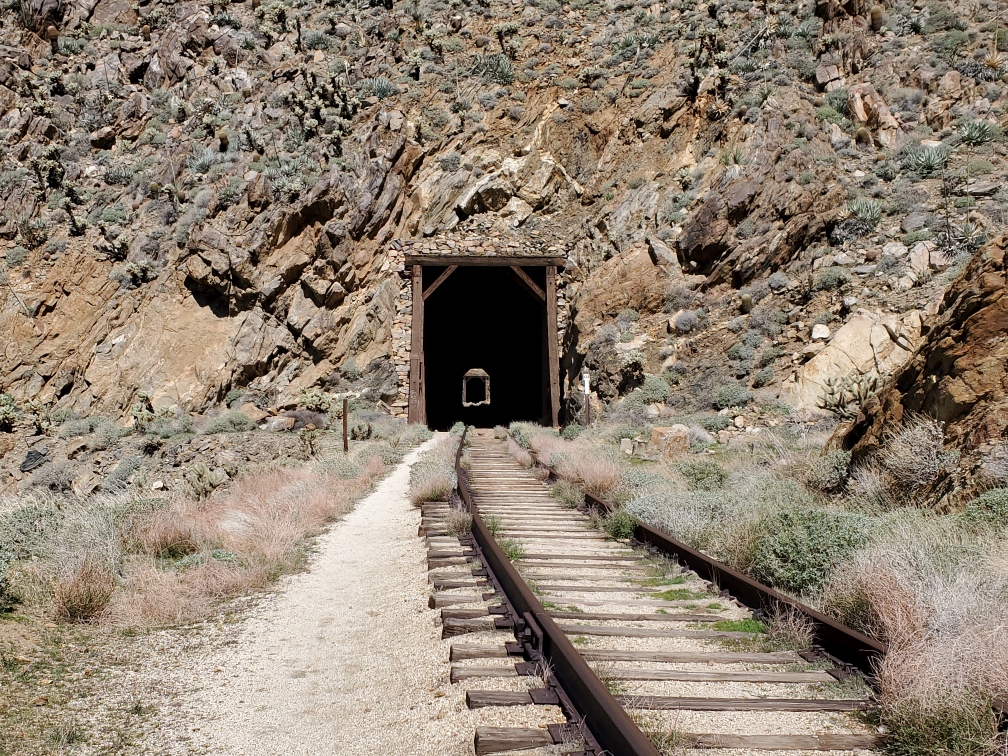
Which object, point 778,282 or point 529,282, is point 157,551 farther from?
point 529,282

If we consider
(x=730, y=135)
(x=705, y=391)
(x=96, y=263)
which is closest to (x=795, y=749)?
(x=705, y=391)

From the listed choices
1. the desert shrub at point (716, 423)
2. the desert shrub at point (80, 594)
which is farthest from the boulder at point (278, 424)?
the desert shrub at point (80, 594)

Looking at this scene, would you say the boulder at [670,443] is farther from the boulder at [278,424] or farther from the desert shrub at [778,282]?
the boulder at [278,424]

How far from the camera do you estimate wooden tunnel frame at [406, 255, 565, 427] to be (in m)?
25.6

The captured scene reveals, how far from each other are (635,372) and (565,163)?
1292 cm

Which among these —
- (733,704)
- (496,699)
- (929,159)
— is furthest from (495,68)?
(733,704)

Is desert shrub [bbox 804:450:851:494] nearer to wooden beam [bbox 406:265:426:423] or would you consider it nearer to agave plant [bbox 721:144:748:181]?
agave plant [bbox 721:144:748:181]

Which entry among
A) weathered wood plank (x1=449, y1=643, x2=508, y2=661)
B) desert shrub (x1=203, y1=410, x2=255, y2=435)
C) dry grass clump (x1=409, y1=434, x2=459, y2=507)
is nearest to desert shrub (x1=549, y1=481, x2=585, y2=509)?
Result: dry grass clump (x1=409, y1=434, x2=459, y2=507)

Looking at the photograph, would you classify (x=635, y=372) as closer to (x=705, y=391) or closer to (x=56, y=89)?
(x=705, y=391)

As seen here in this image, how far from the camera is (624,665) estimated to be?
3990mm

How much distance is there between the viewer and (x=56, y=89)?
3631 centimetres

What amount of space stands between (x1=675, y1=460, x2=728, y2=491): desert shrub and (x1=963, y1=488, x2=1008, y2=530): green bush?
414cm

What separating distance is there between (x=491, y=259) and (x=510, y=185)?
16.1 feet

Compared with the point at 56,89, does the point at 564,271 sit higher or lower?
lower
